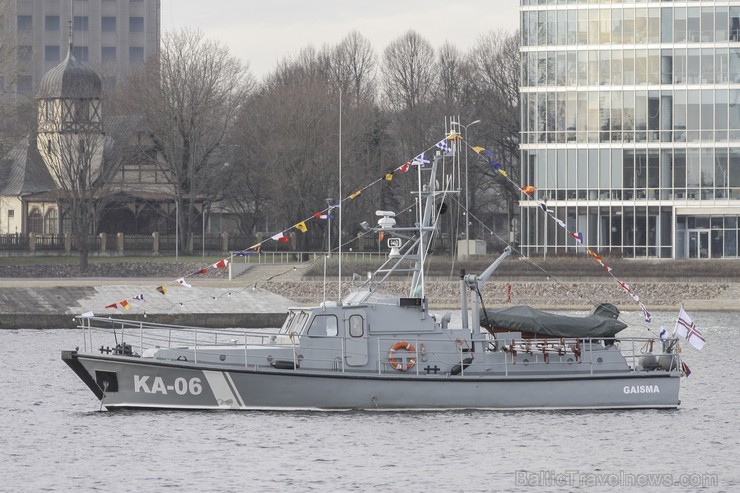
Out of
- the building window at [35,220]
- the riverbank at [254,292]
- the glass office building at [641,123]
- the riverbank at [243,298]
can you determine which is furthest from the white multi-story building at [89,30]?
the riverbank at [243,298]

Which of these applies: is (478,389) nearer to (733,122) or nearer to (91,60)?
(733,122)

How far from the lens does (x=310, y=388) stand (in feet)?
98.4

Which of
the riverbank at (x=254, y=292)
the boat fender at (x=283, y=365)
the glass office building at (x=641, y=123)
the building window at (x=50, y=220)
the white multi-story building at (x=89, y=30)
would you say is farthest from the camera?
the white multi-story building at (x=89, y=30)

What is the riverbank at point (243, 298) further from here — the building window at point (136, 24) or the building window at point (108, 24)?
the building window at point (136, 24)

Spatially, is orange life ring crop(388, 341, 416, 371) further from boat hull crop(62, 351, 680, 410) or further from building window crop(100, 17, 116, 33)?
building window crop(100, 17, 116, 33)

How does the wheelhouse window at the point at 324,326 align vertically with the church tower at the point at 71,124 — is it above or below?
below

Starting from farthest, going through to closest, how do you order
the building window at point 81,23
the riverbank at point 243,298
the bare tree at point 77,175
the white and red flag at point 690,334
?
1. the building window at point 81,23
2. the bare tree at point 77,175
3. the riverbank at point 243,298
4. the white and red flag at point 690,334

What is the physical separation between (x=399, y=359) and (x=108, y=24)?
132 metres

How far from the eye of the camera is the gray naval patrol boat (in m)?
29.9

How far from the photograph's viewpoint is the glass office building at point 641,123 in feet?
276

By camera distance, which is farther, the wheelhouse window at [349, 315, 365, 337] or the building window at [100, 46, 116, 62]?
the building window at [100, 46, 116, 62]

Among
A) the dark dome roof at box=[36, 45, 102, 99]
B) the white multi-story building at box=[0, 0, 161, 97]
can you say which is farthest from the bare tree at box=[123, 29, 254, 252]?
the white multi-story building at box=[0, 0, 161, 97]

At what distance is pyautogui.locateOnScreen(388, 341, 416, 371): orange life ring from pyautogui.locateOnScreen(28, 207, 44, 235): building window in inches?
2813

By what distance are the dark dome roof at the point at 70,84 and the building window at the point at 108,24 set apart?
2267 inches
